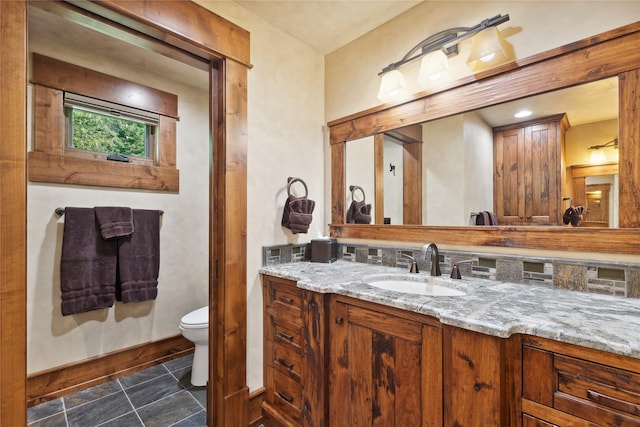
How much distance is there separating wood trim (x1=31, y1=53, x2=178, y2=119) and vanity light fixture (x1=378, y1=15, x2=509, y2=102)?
1.85 metres

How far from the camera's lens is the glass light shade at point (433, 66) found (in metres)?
1.52

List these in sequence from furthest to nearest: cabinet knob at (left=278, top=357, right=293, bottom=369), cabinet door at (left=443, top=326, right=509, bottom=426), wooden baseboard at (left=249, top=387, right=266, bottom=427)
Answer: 1. wooden baseboard at (left=249, top=387, right=266, bottom=427)
2. cabinet knob at (left=278, top=357, right=293, bottom=369)
3. cabinet door at (left=443, top=326, right=509, bottom=426)

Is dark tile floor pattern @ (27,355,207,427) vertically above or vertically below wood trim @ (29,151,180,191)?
below

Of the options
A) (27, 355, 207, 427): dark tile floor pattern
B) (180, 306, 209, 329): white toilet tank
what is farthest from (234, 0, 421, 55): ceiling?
(27, 355, 207, 427): dark tile floor pattern

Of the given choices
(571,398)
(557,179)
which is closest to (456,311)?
(571,398)

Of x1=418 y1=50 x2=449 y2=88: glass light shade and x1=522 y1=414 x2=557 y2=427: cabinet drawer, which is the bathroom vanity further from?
x1=418 y1=50 x2=449 y2=88: glass light shade

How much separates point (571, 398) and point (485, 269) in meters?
0.73

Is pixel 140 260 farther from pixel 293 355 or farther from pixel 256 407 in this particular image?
pixel 293 355

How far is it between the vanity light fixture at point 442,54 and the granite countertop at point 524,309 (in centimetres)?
109

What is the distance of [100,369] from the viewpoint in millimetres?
2109

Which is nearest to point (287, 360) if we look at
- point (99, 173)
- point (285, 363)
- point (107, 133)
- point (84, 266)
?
point (285, 363)

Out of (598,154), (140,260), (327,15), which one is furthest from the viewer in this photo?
(140,260)

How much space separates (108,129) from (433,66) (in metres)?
2.45

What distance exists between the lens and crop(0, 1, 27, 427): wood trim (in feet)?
3.46
